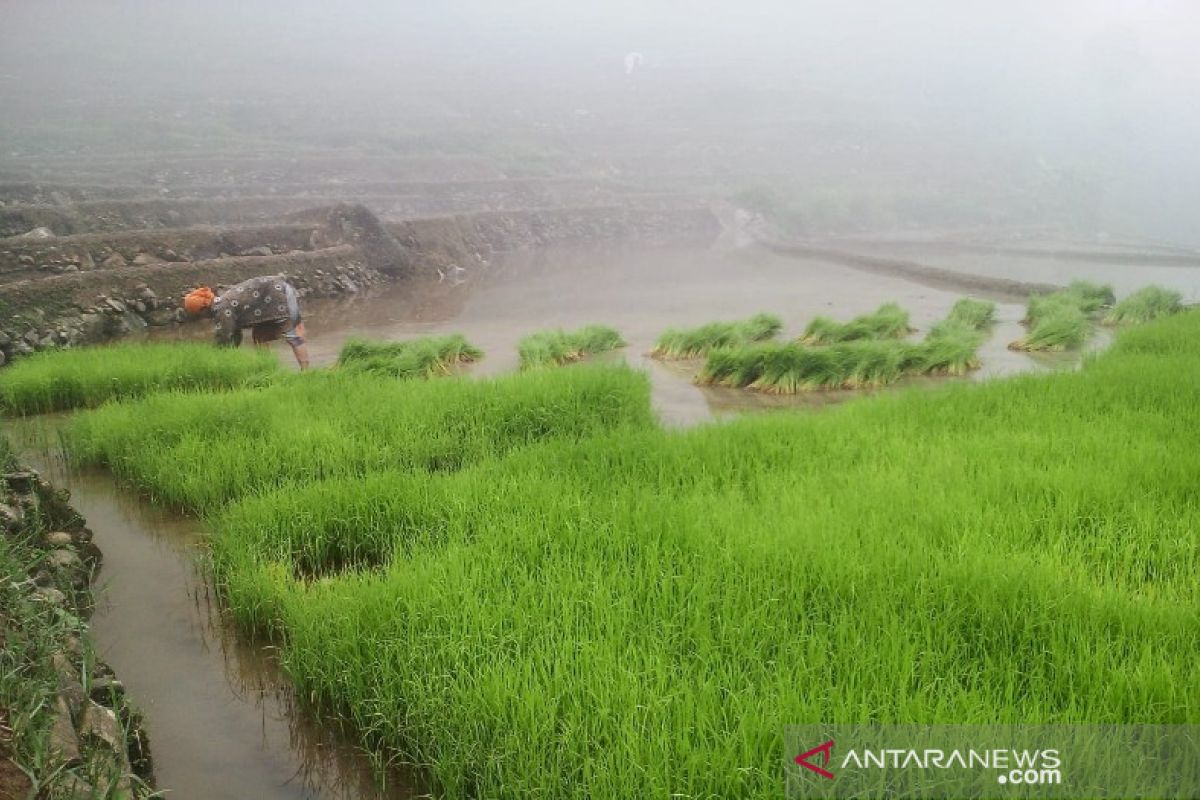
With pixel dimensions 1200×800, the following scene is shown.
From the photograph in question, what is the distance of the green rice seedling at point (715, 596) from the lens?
204 centimetres

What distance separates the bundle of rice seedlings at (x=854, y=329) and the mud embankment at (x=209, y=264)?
8.49 meters

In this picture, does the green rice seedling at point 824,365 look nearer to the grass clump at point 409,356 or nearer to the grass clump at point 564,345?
the grass clump at point 564,345

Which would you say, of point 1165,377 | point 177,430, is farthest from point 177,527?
point 1165,377

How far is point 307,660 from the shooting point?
2678 mm

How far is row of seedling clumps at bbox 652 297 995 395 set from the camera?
7.49 metres

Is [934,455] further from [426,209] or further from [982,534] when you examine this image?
[426,209]

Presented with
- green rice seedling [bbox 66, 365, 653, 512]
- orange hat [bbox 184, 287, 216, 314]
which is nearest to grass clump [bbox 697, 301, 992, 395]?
green rice seedling [bbox 66, 365, 653, 512]

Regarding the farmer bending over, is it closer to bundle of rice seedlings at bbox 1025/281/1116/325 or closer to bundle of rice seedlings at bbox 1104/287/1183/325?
bundle of rice seedlings at bbox 1025/281/1116/325

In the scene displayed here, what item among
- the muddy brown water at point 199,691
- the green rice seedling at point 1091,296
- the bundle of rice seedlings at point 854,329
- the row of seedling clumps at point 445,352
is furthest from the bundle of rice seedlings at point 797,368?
the green rice seedling at point 1091,296

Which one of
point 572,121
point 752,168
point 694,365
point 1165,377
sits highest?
point 572,121

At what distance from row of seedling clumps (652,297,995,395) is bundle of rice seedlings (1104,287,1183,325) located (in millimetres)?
2910

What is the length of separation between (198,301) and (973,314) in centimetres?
957

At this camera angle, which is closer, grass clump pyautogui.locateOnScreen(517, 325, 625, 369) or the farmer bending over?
→ the farmer bending over

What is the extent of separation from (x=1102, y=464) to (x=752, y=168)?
4166 cm
